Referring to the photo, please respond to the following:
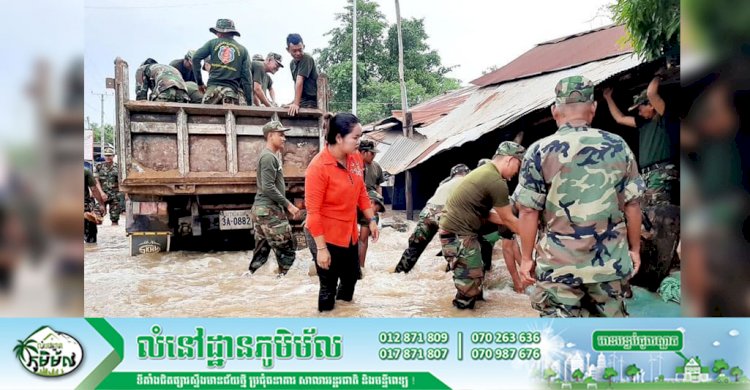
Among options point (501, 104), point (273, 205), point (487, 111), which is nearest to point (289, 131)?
point (273, 205)

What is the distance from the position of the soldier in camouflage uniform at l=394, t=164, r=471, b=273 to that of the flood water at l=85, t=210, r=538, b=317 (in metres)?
0.14

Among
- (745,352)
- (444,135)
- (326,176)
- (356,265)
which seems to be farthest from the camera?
(444,135)

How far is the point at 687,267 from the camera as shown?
2.64 meters

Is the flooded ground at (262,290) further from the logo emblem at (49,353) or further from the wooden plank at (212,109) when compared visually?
the wooden plank at (212,109)

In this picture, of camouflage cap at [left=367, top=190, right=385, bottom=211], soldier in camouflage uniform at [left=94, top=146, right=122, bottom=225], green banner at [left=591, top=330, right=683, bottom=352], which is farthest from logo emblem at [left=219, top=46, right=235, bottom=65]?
green banner at [left=591, top=330, right=683, bottom=352]

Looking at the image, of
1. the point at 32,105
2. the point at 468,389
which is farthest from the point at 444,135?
the point at 32,105

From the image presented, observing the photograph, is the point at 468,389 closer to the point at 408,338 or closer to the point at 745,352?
the point at 408,338

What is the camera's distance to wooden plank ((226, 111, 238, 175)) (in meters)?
4.75

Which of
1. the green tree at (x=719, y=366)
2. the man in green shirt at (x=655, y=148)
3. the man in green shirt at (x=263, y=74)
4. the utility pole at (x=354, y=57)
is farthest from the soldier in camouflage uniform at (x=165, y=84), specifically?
the green tree at (x=719, y=366)

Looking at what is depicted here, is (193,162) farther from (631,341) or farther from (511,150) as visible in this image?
(631,341)

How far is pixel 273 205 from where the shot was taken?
4.46 metres

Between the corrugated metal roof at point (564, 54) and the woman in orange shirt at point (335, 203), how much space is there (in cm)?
309

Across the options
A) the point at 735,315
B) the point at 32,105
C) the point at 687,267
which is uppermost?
the point at 32,105

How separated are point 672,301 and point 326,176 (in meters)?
2.09
